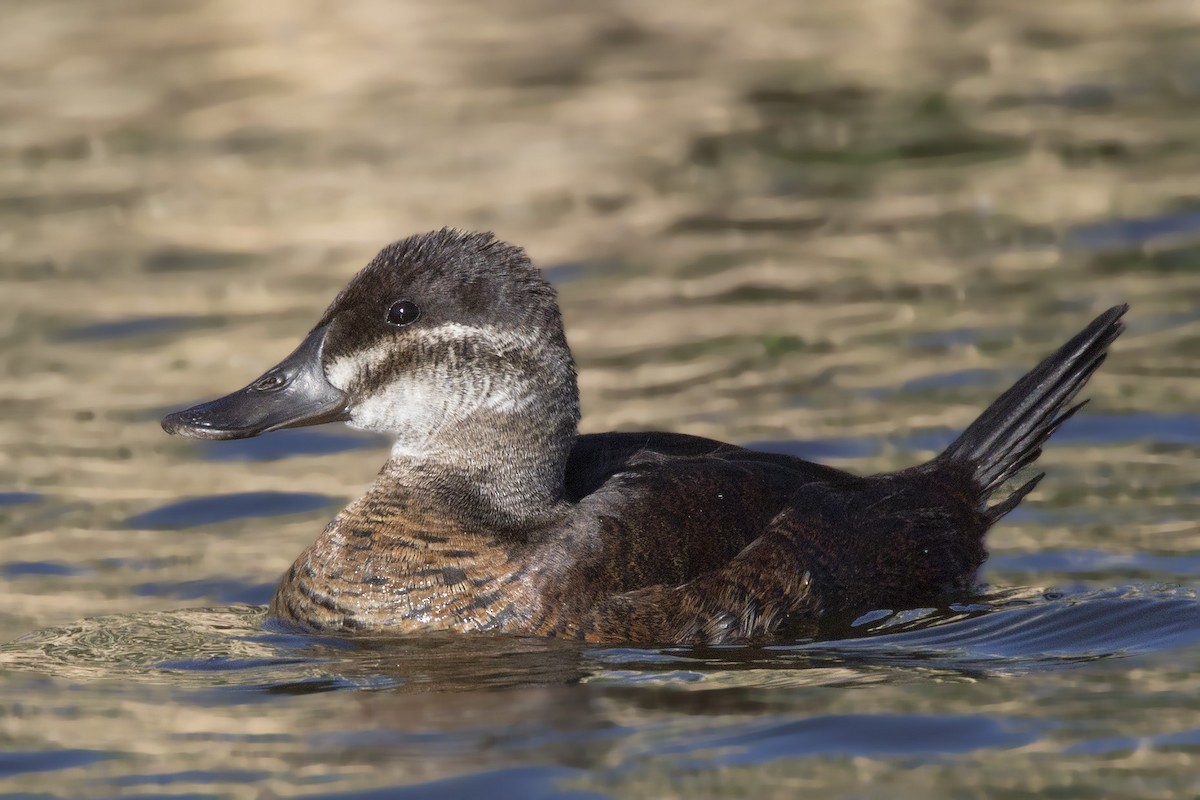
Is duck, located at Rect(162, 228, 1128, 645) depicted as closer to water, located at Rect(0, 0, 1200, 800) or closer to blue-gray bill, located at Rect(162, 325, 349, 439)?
blue-gray bill, located at Rect(162, 325, 349, 439)

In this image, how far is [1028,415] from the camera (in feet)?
25.1

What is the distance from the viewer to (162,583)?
7816 mm

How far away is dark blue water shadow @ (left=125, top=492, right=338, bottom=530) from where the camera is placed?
8.66 m

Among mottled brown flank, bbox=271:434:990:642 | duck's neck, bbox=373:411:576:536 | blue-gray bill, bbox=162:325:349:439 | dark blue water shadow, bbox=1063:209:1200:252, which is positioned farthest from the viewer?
dark blue water shadow, bbox=1063:209:1200:252

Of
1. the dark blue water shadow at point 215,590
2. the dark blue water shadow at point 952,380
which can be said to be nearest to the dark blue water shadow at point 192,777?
the dark blue water shadow at point 215,590

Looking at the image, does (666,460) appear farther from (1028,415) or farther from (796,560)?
(1028,415)

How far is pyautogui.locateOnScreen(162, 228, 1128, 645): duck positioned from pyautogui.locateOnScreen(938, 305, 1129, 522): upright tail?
2.60 feet

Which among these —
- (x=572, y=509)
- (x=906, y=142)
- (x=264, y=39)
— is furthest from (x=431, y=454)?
(x=264, y=39)

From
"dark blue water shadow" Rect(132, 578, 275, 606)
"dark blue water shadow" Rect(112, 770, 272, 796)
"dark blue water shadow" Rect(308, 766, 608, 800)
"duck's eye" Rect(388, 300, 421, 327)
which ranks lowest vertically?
"dark blue water shadow" Rect(308, 766, 608, 800)

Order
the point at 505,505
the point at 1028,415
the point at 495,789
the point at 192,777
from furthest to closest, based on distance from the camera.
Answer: the point at 1028,415 → the point at 505,505 → the point at 192,777 → the point at 495,789

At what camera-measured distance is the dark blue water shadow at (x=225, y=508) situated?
8656mm

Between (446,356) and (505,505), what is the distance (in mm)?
549

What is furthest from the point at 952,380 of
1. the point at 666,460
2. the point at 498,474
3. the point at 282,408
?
the point at 282,408

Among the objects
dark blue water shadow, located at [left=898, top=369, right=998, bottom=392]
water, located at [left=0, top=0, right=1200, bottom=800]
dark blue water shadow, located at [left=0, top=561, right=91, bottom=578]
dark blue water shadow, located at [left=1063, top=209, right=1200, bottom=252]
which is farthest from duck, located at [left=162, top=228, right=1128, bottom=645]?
dark blue water shadow, located at [left=1063, top=209, right=1200, bottom=252]
